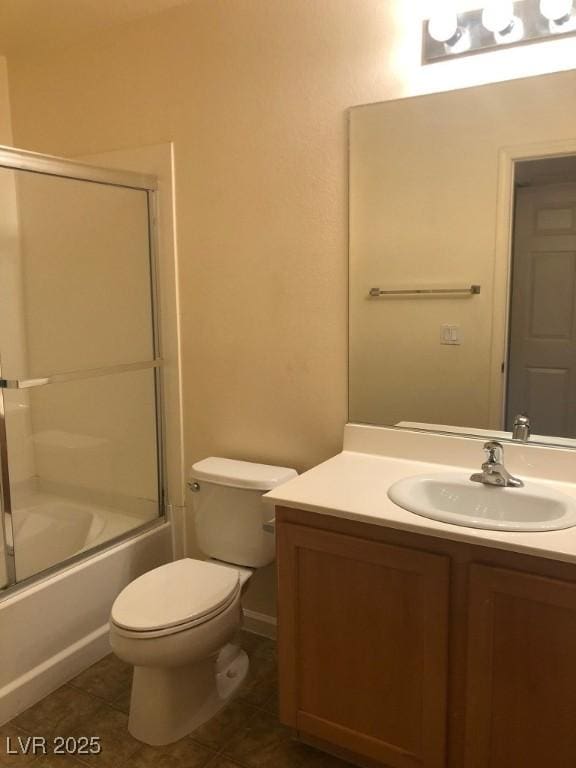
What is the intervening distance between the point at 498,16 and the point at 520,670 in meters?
1.72

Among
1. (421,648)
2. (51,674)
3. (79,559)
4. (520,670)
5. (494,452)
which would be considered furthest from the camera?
(79,559)

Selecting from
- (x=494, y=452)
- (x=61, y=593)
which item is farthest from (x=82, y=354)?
(x=494, y=452)

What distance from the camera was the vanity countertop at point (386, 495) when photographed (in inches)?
55.4

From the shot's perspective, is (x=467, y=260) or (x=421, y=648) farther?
(x=467, y=260)

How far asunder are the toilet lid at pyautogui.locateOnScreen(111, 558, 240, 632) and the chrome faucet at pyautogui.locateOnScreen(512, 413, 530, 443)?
39.6 inches

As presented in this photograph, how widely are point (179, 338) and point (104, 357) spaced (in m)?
0.33

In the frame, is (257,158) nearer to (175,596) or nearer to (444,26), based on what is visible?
(444,26)

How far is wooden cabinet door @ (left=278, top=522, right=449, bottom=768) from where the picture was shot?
1.56 metres

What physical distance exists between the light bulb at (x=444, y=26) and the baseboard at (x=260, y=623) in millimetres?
2098

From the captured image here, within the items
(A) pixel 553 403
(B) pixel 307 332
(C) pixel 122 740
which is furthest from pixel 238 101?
(C) pixel 122 740

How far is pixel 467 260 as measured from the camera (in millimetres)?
1922

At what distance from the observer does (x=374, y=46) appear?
1975 mm

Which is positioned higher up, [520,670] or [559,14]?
[559,14]

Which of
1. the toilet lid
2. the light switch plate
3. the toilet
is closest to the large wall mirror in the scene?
the light switch plate
